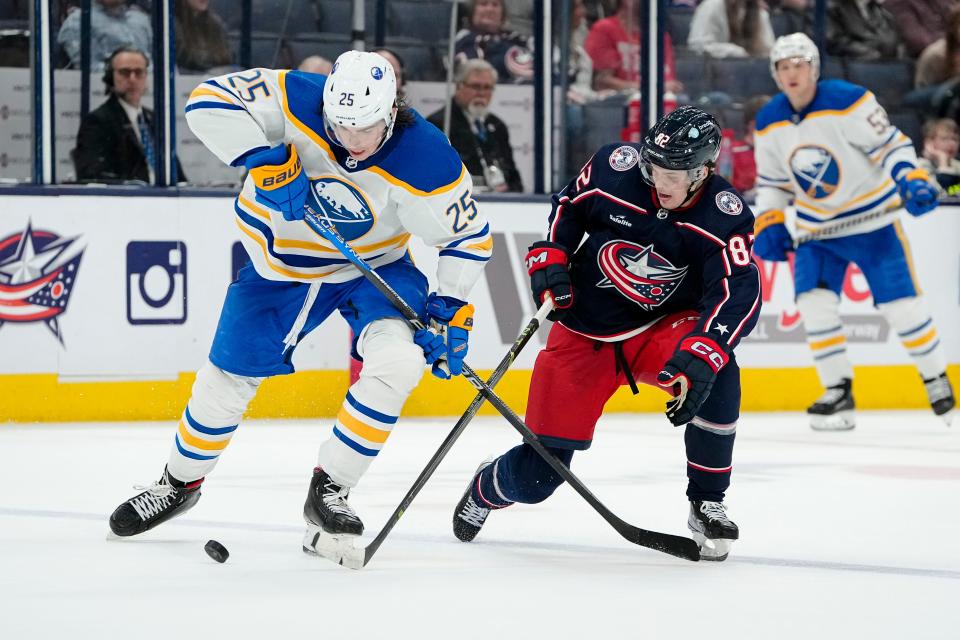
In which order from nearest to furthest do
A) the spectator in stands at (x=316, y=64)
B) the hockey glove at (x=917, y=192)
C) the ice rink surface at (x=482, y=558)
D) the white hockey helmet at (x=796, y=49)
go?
the ice rink surface at (x=482, y=558) < the hockey glove at (x=917, y=192) < the white hockey helmet at (x=796, y=49) < the spectator in stands at (x=316, y=64)

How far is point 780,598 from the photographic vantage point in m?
2.71

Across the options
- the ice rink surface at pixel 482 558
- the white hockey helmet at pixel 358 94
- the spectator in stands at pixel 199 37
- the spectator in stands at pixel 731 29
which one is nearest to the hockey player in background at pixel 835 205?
the ice rink surface at pixel 482 558

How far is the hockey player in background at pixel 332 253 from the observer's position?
297 centimetres

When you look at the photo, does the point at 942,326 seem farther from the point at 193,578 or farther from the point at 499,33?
the point at 193,578

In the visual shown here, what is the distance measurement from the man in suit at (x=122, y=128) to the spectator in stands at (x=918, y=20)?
4025mm

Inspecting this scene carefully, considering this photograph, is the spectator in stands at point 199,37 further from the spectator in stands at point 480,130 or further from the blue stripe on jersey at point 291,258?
the blue stripe on jersey at point 291,258

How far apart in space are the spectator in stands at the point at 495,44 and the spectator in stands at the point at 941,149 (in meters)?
2.15

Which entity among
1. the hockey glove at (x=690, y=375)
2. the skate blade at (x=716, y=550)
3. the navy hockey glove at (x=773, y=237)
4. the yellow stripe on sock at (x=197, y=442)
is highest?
the navy hockey glove at (x=773, y=237)

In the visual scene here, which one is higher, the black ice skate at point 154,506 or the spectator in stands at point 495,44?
the spectator in stands at point 495,44

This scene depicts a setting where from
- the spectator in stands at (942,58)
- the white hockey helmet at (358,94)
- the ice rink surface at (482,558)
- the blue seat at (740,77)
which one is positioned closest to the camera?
the ice rink surface at (482,558)

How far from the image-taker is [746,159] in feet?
23.4

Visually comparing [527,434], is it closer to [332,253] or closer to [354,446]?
[354,446]

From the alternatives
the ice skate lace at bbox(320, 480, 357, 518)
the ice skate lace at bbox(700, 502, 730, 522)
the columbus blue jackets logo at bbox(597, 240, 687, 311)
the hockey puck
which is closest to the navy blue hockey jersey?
the columbus blue jackets logo at bbox(597, 240, 687, 311)

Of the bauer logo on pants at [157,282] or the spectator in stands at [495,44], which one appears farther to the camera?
the spectator in stands at [495,44]
